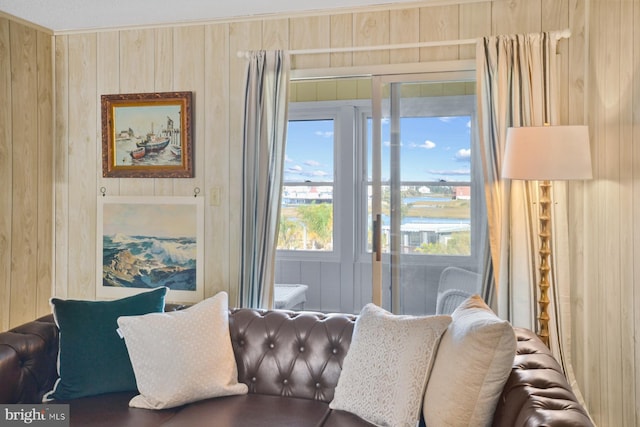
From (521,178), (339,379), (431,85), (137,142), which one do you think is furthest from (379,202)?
(137,142)

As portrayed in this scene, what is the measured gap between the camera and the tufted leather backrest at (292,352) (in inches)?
95.6

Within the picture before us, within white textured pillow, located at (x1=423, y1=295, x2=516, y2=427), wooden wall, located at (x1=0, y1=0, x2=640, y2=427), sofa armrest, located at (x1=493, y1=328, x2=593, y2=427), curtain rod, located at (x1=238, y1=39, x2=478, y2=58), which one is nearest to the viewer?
sofa armrest, located at (x1=493, y1=328, x2=593, y2=427)

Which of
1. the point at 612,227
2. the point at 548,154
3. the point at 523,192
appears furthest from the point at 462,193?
the point at 612,227

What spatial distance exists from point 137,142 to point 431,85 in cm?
203

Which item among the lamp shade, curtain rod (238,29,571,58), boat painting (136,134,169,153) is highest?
curtain rod (238,29,571,58)

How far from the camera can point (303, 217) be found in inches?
208

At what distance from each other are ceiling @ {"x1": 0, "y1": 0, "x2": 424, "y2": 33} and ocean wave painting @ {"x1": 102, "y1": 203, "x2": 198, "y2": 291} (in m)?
1.25

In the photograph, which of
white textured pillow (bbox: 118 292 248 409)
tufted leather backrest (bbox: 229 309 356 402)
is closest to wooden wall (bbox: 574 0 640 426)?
tufted leather backrest (bbox: 229 309 356 402)

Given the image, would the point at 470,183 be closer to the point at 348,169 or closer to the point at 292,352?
the point at 292,352

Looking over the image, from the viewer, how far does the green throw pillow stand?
2354 mm

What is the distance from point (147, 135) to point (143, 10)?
814 millimetres

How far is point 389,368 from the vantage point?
6.86ft

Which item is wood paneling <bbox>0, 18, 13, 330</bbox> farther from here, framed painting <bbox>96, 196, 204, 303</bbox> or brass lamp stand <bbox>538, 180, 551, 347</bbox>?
brass lamp stand <bbox>538, 180, 551, 347</bbox>

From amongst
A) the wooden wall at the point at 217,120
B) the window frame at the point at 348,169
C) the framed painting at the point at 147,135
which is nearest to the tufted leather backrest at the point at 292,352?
the wooden wall at the point at 217,120
